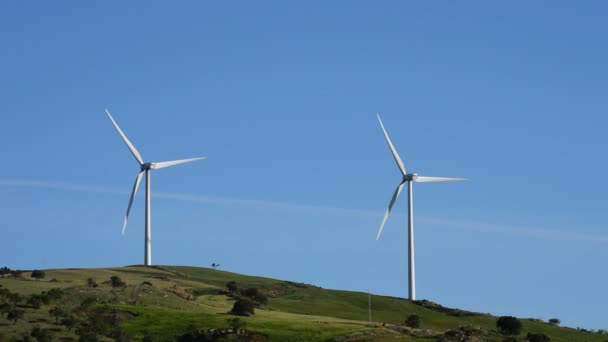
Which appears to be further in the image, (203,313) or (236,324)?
(203,313)

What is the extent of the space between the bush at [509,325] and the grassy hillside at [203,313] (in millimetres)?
2422

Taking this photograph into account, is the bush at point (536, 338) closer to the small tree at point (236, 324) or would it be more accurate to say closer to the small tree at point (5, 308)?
the small tree at point (236, 324)

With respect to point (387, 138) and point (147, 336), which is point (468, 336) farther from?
point (387, 138)

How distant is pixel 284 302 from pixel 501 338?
4343 cm

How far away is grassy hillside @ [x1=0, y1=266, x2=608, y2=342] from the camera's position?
120562mm

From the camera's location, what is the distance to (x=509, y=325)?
490 ft

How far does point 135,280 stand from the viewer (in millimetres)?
170375

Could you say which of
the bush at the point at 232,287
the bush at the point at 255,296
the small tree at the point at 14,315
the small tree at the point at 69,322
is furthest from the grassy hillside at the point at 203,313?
the bush at the point at 232,287

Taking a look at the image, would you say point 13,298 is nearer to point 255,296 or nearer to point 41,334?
point 41,334

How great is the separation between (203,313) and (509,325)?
37.3 metres

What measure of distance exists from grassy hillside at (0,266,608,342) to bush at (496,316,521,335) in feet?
7.95

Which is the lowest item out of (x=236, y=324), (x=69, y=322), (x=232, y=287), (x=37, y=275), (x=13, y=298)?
(x=69, y=322)

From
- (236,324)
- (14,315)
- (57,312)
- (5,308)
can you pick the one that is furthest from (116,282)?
(236,324)

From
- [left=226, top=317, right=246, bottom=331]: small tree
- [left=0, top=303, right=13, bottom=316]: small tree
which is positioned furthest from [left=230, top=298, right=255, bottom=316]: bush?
[left=0, top=303, right=13, bottom=316]: small tree
